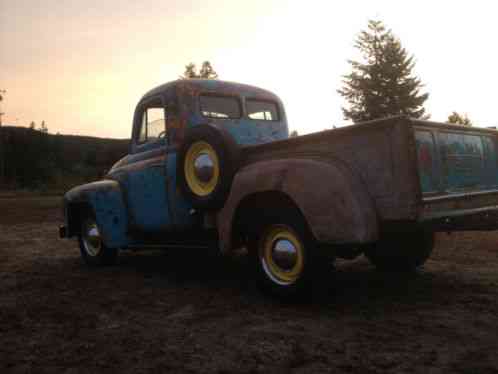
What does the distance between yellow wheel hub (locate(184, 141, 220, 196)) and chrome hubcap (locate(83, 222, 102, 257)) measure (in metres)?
2.27

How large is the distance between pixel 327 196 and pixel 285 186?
1.17 feet

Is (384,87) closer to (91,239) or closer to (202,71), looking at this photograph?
(202,71)

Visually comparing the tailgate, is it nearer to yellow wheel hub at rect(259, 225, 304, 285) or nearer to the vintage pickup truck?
the vintage pickup truck

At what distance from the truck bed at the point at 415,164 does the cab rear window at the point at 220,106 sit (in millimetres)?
1294

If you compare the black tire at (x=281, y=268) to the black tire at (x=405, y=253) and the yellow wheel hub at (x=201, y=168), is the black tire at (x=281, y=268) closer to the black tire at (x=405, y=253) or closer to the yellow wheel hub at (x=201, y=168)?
the yellow wheel hub at (x=201, y=168)

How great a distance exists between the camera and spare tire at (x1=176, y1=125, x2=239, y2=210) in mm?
3854

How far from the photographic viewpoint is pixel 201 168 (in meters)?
4.09

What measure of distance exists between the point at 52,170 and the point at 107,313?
148ft

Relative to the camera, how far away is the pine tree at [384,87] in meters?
28.3

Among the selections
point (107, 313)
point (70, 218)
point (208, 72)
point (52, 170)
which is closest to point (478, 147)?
point (107, 313)

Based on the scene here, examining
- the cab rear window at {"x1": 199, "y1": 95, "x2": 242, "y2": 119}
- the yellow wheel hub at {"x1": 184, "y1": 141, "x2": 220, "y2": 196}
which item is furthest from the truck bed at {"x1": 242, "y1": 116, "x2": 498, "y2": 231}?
the cab rear window at {"x1": 199, "y1": 95, "x2": 242, "y2": 119}

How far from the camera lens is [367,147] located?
3031 mm

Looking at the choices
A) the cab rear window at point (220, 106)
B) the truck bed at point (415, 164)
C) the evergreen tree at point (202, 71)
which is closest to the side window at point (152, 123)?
the cab rear window at point (220, 106)

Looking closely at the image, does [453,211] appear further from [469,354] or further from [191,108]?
[191,108]
